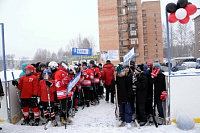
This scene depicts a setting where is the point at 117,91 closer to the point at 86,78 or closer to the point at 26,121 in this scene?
the point at 86,78

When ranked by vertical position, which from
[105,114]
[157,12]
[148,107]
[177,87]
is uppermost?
[157,12]

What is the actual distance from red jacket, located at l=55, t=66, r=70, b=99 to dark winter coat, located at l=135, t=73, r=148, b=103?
2317 millimetres

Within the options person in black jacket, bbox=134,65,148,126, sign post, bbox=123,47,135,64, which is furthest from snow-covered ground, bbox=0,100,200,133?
sign post, bbox=123,47,135,64

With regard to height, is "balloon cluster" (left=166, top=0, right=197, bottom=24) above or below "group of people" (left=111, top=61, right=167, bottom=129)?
above

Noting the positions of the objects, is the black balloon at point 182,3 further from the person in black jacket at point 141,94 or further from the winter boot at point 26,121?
the winter boot at point 26,121

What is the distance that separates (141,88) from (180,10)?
2.59m

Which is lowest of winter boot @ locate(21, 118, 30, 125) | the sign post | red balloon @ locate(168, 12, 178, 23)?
winter boot @ locate(21, 118, 30, 125)

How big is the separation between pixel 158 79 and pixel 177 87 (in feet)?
1.97

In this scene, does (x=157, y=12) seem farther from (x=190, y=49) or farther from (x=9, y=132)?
(x=9, y=132)

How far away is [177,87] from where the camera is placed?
5.25 m

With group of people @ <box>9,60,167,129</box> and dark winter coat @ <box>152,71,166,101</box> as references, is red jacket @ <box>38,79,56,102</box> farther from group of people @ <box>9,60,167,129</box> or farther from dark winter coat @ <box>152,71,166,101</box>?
dark winter coat @ <box>152,71,166,101</box>

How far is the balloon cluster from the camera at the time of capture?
512 cm

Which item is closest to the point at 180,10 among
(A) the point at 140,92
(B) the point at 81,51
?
(A) the point at 140,92

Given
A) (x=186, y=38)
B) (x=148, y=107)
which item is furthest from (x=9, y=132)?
(x=186, y=38)
